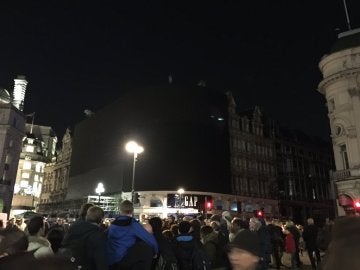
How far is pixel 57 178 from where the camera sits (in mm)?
91375

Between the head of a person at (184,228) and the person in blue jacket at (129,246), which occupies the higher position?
the head of a person at (184,228)

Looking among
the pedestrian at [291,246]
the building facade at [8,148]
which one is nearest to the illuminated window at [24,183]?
the building facade at [8,148]

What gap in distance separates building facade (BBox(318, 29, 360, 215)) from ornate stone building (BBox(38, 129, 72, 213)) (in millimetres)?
65592

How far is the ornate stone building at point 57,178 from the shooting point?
3361 inches

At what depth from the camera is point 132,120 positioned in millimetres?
59656

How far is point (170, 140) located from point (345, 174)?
28620 millimetres

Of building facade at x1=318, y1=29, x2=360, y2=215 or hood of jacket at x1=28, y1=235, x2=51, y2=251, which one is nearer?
hood of jacket at x1=28, y1=235, x2=51, y2=251

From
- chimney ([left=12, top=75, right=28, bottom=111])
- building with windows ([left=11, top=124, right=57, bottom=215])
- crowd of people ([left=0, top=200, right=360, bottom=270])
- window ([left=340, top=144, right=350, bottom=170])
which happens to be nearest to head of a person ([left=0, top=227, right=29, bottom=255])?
crowd of people ([left=0, top=200, right=360, bottom=270])

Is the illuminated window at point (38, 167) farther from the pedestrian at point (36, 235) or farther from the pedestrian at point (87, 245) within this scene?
the pedestrian at point (87, 245)

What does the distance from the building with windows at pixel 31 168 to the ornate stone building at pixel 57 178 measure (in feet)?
8.85

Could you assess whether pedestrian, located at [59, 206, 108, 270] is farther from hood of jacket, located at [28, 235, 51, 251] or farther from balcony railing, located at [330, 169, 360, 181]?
balcony railing, located at [330, 169, 360, 181]

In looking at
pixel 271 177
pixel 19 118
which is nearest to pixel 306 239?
pixel 271 177

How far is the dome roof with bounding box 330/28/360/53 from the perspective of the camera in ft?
117

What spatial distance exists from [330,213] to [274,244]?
6722 centimetres
